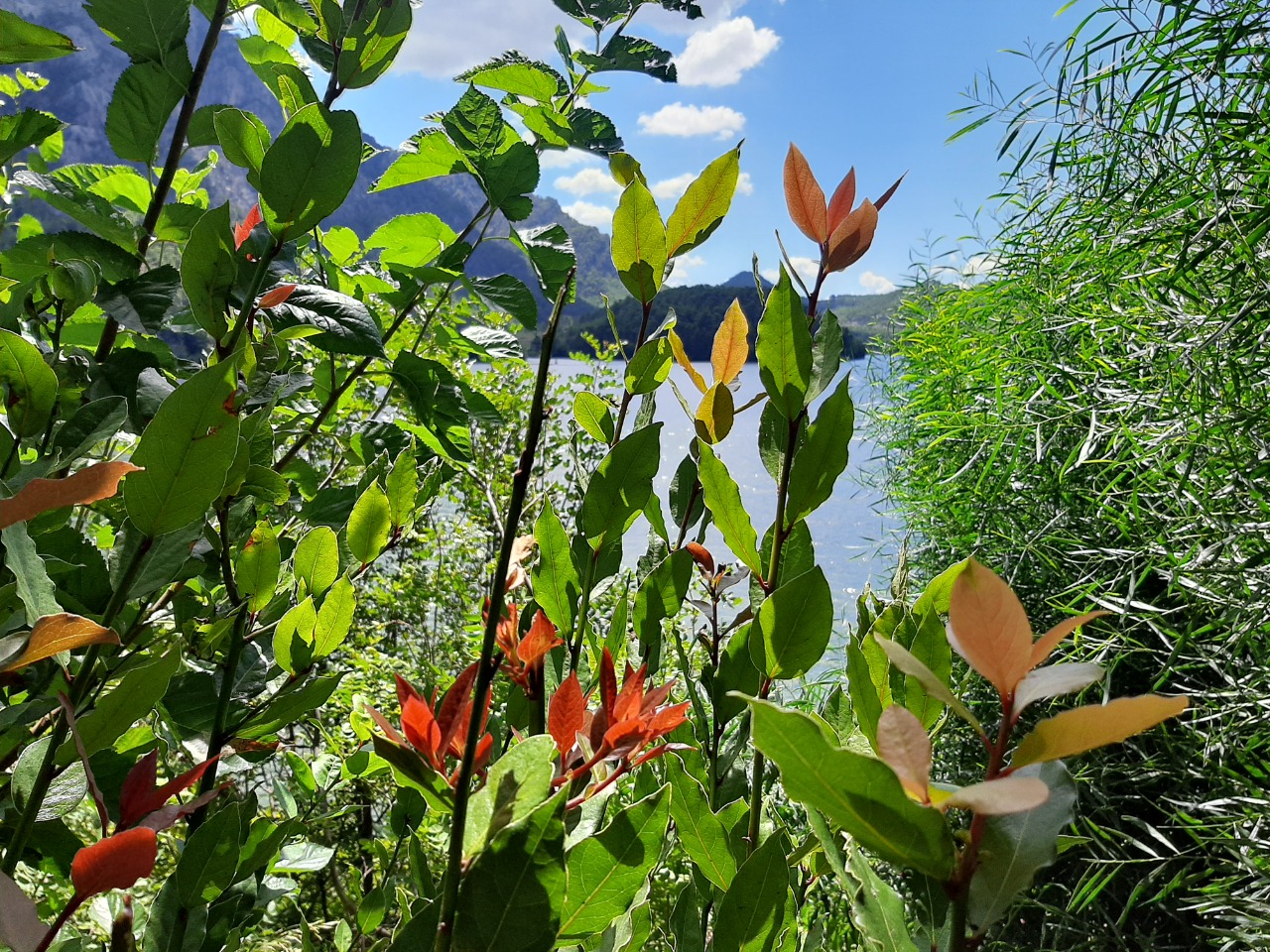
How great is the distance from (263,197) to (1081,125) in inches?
84.8

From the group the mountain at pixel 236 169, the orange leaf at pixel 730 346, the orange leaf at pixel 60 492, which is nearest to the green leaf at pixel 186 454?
the orange leaf at pixel 60 492

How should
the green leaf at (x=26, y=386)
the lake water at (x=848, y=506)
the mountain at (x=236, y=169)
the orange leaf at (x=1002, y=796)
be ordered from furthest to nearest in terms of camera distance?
the mountain at (x=236, y=169), the lake water at (x=848, y=506), the green leaf at (x=26, y=386), the orange leaf at (x=1002, y=796)

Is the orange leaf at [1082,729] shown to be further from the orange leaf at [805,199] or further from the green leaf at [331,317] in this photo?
the green leaf at [331,317]

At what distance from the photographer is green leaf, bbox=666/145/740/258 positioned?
1.23 feet

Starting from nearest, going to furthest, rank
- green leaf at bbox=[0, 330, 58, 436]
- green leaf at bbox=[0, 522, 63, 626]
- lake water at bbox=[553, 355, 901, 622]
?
green leaf at bbox=[0, 522, 63, 626]
green leaf at bbox=[0, 330, 58, 436]
lake water at bbox=[553, 355, 901, 622]

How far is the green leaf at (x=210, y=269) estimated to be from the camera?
348 millimetres

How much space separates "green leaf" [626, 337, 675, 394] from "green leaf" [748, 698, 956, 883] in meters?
0.27

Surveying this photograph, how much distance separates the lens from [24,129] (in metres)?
0.52

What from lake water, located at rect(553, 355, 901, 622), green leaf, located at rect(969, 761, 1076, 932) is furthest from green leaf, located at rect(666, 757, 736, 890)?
lake water, located at rect(553, 355, 901, 622)

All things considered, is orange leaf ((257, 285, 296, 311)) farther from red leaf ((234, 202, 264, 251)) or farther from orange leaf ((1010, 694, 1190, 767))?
orange leaf ((1010, 694, 1190, 767))

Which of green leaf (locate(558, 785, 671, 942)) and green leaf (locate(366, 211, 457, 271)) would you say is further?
green leaf (locate(366, 211, 457, 271))

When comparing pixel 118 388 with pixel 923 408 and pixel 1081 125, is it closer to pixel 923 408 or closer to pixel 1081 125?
pixel 1081 125

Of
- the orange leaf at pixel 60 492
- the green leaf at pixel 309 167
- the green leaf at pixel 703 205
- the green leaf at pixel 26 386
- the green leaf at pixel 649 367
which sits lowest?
the orange leaf at pixel 60 492

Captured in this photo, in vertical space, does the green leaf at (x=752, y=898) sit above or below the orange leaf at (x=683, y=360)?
below
